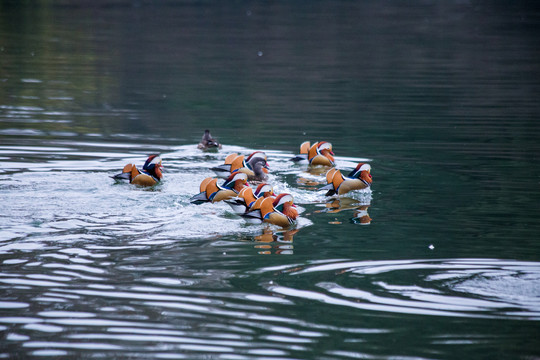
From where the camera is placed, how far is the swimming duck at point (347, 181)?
10.9 metres

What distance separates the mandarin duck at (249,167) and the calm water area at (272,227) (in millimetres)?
330

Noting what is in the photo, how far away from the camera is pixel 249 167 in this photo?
11.6 meters

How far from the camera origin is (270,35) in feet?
123

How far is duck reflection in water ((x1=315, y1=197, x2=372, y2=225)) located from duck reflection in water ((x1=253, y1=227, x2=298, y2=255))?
907 millimetres

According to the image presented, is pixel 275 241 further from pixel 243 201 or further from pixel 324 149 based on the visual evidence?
pixel 324 149

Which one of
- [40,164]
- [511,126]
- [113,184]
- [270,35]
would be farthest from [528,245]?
[270,35]

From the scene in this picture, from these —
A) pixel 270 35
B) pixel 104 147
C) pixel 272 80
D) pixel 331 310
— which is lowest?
pixel 331 310

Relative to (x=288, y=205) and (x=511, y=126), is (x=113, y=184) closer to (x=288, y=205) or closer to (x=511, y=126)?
(x=288, y=205)

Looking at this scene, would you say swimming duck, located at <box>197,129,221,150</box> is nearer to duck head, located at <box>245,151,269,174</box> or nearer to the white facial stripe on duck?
duck head, located at <box>245,151,269,174</box>

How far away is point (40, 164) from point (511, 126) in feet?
33.9

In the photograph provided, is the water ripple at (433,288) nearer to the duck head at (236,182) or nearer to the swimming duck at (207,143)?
the duck head at (236,182)

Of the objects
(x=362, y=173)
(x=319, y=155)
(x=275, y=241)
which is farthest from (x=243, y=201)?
(x=319, y=155)

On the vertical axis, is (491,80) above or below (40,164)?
above

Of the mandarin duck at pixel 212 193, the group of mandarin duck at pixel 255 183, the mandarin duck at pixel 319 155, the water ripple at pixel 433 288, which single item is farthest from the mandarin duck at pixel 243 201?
the mandarin duck at pixel 319 155
